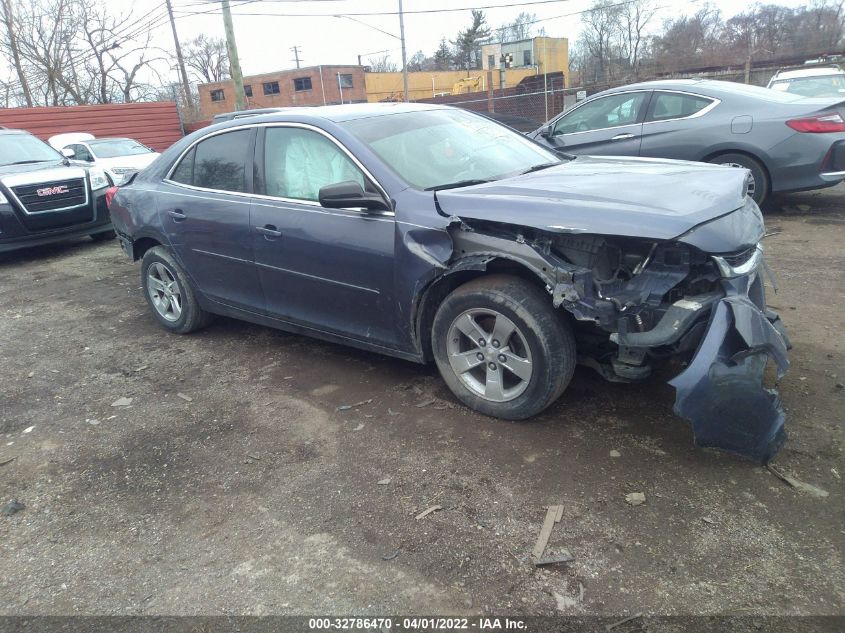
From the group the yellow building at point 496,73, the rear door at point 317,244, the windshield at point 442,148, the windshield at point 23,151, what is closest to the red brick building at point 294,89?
the yellow building at point 496,73

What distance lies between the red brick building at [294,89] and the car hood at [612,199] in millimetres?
46513

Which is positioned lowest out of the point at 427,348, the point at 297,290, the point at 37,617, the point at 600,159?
the point at 37,617

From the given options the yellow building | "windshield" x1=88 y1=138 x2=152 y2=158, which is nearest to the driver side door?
"windshield" x1=88 y1=138 x2=152 y2=158

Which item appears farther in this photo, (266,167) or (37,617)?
(266,167)

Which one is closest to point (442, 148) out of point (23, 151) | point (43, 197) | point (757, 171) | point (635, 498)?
point (635, 498)

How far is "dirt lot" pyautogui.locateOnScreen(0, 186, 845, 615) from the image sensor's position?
2.34 meters

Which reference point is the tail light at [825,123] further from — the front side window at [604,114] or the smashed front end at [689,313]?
the smashed front end at [689,313]

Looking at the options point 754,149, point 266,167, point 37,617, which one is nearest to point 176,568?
point 37,617

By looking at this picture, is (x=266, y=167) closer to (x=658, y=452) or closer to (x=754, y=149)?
(x=658, y=452)

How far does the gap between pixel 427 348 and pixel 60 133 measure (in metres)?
21.3

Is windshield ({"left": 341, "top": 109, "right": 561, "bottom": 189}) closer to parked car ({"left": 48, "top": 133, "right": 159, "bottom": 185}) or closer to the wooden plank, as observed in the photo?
the wooden plank

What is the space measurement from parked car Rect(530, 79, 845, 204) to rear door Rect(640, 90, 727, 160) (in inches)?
0.4

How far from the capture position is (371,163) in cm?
368

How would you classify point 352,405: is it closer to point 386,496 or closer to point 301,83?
point 386,496
